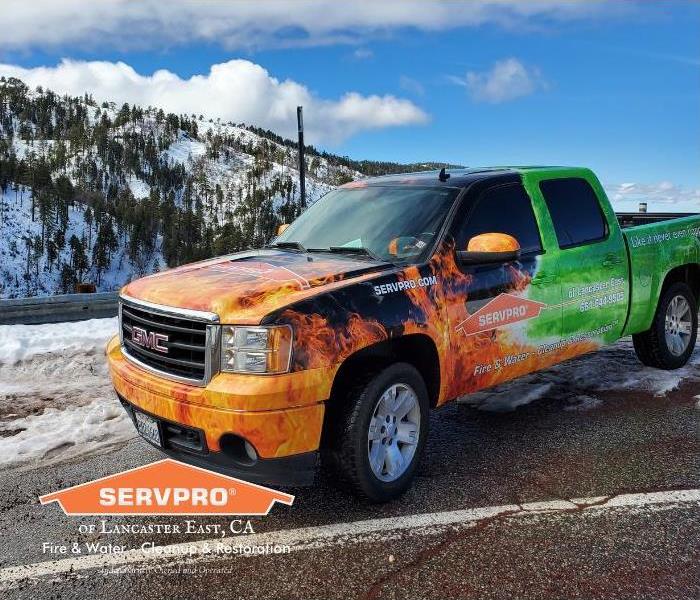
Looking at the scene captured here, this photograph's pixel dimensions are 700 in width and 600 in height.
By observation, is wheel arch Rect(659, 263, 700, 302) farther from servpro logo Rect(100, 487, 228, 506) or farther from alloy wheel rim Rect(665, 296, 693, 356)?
servpro logo Rect(100, 487, 228, 506)

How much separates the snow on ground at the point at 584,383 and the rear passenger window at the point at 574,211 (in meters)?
1.53

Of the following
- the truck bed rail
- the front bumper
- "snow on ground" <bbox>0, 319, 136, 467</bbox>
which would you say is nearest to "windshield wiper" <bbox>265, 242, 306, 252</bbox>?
the front bumper

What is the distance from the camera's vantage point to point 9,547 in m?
3.44

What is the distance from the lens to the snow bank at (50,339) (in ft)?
23.9

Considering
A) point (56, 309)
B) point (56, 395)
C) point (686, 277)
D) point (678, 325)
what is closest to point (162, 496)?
point (56, 395)

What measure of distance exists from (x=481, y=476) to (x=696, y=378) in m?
3.36

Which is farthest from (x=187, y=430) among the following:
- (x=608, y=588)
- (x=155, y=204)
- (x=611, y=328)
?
(x=155, y=204)

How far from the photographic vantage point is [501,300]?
437 centimetres

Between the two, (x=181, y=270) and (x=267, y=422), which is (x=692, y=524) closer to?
(x=267, y=422)

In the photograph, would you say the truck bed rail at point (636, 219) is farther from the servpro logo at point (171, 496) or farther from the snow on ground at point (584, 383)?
the servpro logo at point (171, 496)

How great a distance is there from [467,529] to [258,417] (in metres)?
1.32

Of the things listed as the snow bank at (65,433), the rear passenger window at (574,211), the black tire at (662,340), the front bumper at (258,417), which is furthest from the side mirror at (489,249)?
the snow bank at (65,433)

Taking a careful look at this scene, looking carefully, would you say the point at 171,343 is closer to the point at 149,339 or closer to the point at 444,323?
the point at 149,339

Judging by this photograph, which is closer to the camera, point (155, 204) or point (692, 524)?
point (692, 524)
